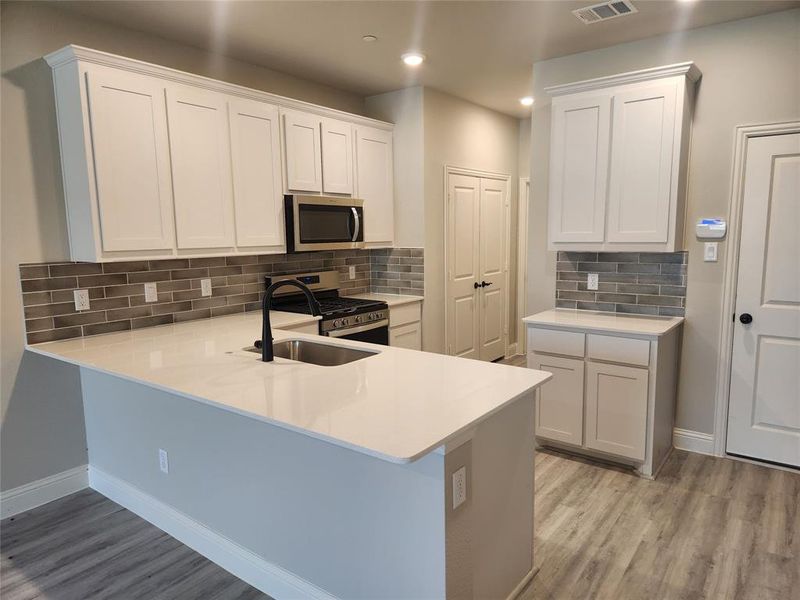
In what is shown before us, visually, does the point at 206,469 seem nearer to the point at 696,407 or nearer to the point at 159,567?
the point at 159,567

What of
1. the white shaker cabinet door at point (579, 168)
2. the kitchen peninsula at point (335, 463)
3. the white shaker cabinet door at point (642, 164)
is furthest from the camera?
the white shaker cabinet door at point (579, 168)

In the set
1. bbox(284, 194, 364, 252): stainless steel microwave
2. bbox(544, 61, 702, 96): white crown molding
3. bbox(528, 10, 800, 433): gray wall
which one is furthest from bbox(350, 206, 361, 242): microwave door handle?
bbox(528, 10, 800, 433): gray wall

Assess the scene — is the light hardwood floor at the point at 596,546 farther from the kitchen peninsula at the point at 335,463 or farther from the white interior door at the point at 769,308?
the white interior door at the point at 769,308

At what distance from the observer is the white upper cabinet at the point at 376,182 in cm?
427

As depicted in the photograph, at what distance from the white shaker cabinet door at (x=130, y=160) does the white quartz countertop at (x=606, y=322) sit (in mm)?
2278

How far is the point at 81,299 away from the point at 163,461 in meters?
1.07

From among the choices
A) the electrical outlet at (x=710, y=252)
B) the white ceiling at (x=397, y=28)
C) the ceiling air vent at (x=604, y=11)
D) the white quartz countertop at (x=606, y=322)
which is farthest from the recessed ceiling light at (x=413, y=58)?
the electrical outlet at (x=710, y=252)

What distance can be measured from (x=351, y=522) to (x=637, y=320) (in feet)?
7.76

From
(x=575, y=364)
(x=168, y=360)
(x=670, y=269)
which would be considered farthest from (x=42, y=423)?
(x=670, y=269)

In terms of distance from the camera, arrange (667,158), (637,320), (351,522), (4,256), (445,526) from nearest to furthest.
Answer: (445,526) < (351,522) < (4,256) < (667,158) < (637,320)

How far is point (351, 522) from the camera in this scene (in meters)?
1.82

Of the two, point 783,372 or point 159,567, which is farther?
point 783,372

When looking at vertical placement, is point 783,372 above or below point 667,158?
below

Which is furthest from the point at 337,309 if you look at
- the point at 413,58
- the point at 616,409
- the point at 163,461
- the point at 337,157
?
the point at 616,409
